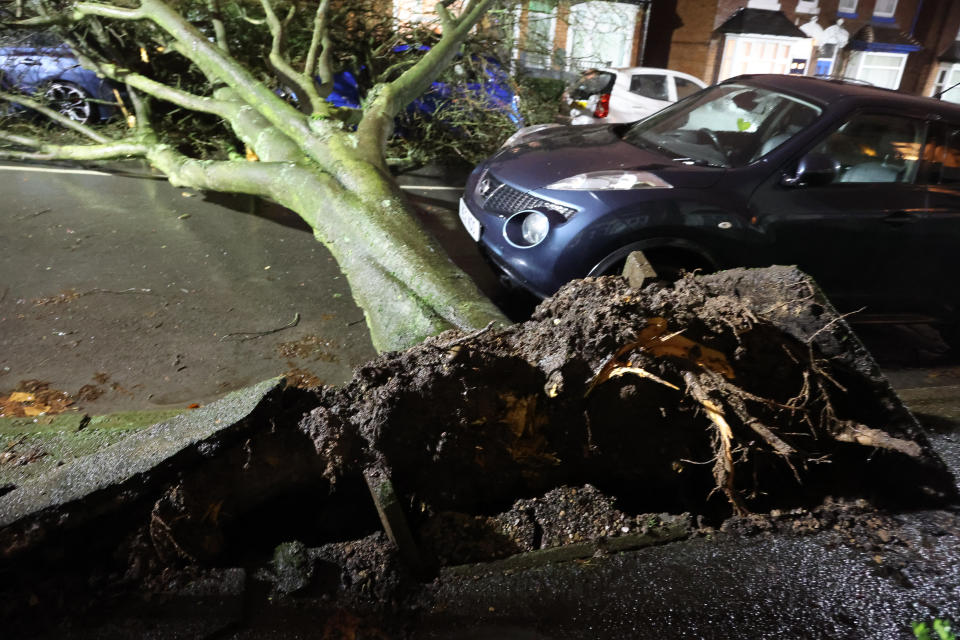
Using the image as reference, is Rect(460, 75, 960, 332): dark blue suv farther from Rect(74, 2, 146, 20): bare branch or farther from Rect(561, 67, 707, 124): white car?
Rect(561, 67, 707, 124): white car

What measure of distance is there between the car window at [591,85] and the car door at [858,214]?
6.13 meters

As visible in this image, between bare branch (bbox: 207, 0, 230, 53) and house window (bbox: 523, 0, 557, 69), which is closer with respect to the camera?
bare branch (bbox: 207, 0, 230, 53)

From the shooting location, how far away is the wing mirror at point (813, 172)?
3.99m

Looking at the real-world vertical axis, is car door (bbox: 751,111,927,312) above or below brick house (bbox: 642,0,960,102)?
below

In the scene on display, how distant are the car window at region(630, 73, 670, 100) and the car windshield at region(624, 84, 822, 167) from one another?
650 cm

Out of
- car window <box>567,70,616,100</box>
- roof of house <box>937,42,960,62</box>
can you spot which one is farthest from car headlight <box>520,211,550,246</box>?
roof of house <box>937,42,960,62</box>

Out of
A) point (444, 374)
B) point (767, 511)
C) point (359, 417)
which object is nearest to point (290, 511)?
point (359, 417)

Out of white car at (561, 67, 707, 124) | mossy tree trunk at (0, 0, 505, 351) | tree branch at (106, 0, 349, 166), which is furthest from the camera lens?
white car at (561, 67, 707, 124)

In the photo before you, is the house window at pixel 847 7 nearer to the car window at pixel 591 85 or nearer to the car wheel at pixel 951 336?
the car window at pixel 591 85

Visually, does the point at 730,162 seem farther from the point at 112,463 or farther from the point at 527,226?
the point at 112,463

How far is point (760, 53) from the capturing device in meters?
17.0

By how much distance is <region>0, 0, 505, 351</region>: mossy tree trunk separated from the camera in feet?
11.3

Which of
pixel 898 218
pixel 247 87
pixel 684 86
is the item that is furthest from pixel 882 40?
pixel 247 87

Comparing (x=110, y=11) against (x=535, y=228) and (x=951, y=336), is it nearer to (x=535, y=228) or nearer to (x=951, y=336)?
(x=535, y=228)
